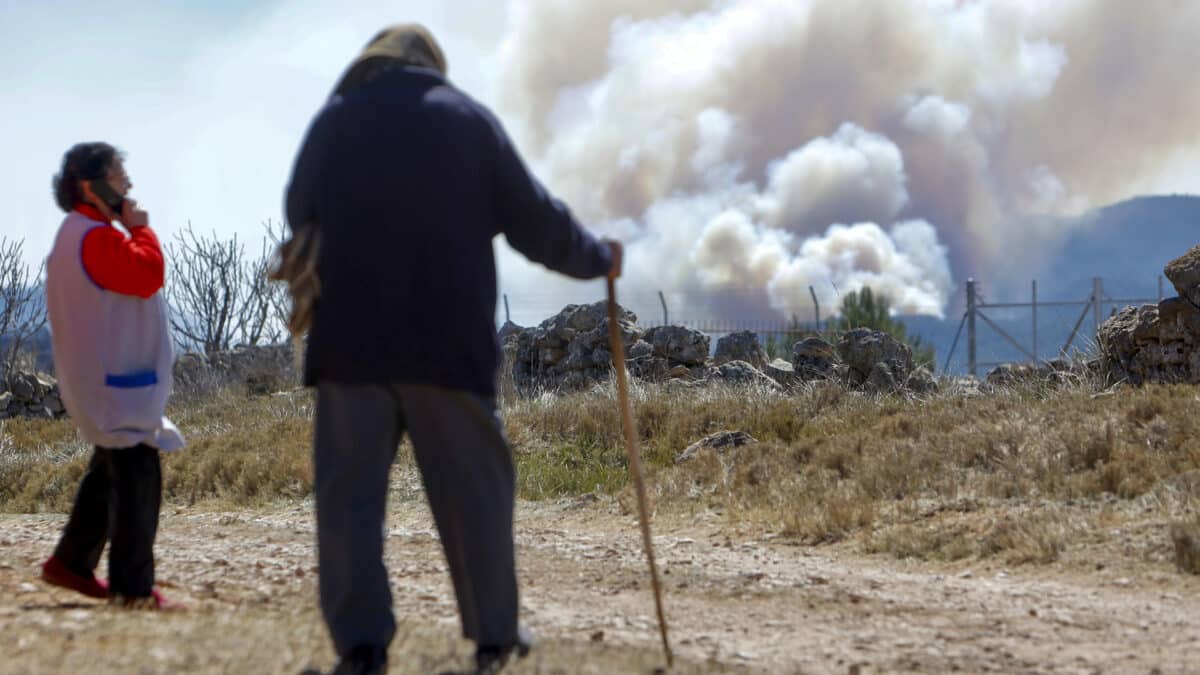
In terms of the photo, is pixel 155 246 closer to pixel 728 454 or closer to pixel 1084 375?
pixel 728 454

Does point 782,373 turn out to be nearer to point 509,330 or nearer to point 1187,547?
point 509,330

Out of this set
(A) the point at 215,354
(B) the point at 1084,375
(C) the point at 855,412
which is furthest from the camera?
(A) the point at 215,354

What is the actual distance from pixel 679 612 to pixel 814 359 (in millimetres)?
8681

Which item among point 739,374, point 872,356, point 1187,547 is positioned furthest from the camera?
point 739,374

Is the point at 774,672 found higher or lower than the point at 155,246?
lower

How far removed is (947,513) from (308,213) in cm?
495

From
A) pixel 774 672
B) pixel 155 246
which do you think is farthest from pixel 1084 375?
pixel 155 246

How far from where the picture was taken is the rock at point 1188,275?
10.8 metres

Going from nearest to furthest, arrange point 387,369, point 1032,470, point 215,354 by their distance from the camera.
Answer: point 387,369 → point 1032,470 → point 215,354

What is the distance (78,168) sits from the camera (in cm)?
522

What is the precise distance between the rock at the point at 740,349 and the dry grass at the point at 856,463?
330 centimetres

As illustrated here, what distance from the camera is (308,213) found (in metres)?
3.73

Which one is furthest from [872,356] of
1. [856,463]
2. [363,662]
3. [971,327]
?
[971,327]

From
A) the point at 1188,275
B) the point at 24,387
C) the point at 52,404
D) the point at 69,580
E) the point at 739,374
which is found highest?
the point at 24,387
